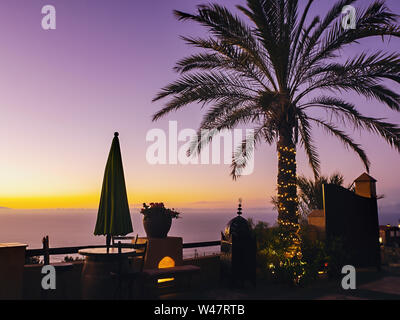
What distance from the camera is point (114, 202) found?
752cm

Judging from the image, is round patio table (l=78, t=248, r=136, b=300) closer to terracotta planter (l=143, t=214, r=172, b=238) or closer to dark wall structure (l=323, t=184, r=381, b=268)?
terracotta planter (l=143, t=214, r=172, b=238)

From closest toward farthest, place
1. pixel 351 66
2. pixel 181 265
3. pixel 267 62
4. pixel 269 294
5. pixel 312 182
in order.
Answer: pixel 269 294
pixel 181 265
pixel 351 66
pixel 267 62
pixel 312 182

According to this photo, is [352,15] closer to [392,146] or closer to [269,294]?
[392,146]

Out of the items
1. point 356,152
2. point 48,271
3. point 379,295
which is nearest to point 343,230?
point 356,152

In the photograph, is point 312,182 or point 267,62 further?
point 312,182

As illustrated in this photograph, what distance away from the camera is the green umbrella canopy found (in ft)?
24.4

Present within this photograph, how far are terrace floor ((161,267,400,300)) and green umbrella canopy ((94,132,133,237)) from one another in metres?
1.87

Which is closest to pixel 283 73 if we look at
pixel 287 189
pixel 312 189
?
pixel 287 189

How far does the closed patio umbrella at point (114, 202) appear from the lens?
7441 millimetres

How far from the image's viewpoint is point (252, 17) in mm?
10156

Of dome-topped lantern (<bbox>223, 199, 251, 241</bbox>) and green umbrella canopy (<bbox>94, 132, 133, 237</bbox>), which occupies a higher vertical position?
green umbrella canopy (<bbox>94, 132, 133, 237</bbox>)

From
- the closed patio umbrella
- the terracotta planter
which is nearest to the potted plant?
the terracotta planter

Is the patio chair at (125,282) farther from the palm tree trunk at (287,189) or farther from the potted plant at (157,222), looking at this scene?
the palm tree trunk at (287,189)

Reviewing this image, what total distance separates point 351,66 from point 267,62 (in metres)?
2.20
